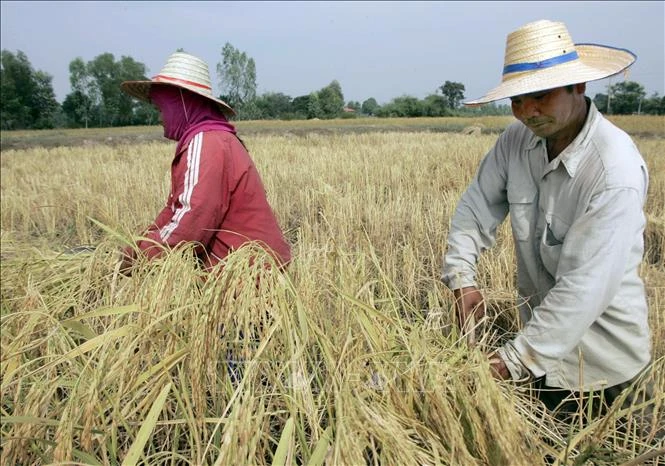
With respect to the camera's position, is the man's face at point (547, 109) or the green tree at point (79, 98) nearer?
the man's face at point (547, 109)

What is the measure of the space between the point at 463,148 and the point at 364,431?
26.2 feet

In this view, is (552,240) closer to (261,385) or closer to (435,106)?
(261,385)

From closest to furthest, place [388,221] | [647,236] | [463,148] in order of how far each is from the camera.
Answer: [647,236]
[388,221]
[463,148]

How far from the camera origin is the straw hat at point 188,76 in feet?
6.44

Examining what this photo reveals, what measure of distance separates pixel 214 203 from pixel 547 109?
3.72 ft

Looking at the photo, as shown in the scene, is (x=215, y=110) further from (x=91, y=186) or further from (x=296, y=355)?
(x=91, y=186)

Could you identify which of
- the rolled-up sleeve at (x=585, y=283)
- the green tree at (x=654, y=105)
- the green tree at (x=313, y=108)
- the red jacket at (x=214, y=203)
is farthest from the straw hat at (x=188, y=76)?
the green tree at (x=313, y=108)

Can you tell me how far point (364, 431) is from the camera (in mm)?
853

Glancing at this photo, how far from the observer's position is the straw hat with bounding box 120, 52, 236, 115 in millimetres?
1963

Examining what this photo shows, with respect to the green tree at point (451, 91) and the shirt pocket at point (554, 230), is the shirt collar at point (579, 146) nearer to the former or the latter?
the shirt pocket at point (554, 230)

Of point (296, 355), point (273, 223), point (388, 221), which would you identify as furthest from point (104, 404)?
point (388, 221)

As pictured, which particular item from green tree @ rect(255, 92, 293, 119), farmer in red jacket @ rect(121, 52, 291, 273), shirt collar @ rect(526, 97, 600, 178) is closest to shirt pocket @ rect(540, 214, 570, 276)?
shirt collar @ rect(526, 97, 600, 178)

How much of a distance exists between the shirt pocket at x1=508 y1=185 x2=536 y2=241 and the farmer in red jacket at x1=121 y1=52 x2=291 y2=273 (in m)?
0.79

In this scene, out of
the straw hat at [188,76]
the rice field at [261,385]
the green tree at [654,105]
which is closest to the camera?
the rice field at [261,385]
